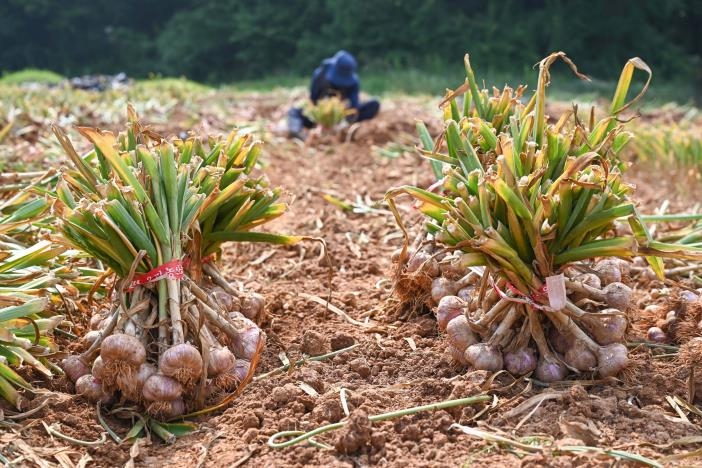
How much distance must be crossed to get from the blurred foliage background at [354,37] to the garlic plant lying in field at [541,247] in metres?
11.9

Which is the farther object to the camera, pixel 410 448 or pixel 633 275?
pixel 633 275

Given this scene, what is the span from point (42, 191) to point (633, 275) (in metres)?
2.31

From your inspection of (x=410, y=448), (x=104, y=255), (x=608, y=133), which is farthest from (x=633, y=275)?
(x=104, y=255)

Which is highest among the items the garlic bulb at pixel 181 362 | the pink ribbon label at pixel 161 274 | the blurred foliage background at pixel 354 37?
the blurred foliage background at pixel 354 37

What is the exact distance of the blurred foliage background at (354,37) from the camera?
19.6 meters

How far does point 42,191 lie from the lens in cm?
304

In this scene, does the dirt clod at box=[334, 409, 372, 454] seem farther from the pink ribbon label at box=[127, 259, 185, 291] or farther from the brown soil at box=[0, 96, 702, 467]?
the pink ribbon label at box=[127, 259, 185, 291]

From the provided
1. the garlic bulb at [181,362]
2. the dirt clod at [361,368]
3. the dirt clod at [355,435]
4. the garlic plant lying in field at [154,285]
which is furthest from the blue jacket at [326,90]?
the dirt clod at [355,435]

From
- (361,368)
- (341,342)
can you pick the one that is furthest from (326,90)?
(361,368)

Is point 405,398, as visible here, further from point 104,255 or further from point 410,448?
point 104,255

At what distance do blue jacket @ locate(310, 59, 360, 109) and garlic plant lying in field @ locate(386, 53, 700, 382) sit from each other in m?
5.60

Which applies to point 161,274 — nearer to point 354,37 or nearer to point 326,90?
point 326,90

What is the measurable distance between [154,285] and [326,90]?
19.4 feet

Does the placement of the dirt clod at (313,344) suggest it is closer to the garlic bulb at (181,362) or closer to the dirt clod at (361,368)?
the dirt clod at (361,368)
